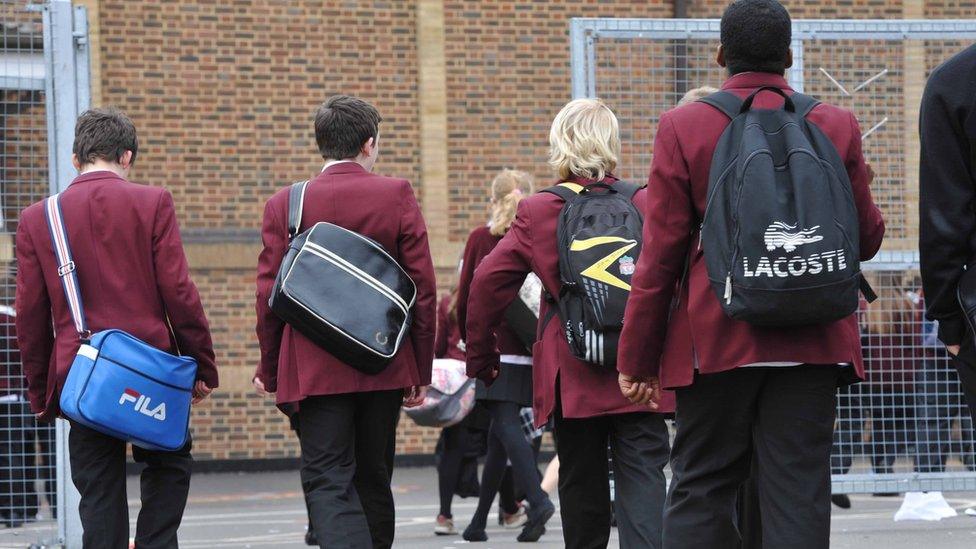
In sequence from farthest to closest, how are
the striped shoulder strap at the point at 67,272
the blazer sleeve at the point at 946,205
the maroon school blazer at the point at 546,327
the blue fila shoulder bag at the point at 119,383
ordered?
the striped shoulder strap at the point at 67,272, the blue fila shoulder bag at the point at 119,383, the maroon school blazer at the point at 546,327, the blazer sleeve at the point at 946,205

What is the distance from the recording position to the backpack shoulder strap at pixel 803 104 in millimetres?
3877

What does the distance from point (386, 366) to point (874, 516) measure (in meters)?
4.66

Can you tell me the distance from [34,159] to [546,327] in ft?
11.3

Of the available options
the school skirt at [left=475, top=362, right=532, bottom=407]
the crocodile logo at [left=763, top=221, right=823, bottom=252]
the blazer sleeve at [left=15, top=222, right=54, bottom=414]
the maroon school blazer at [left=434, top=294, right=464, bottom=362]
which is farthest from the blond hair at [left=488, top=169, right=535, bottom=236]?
the crocodile logo at [left=763, top=221, right=823, bottom=252]

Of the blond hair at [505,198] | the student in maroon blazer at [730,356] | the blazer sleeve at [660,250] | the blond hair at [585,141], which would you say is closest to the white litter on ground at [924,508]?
the blond hair at [505,198]

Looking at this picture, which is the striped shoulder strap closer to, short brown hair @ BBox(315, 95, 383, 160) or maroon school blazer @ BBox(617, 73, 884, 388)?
short brown hair @ BBox(315, 95, 383, 160)

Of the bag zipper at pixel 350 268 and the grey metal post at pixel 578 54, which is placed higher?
the grey metal post at pixel 578 54

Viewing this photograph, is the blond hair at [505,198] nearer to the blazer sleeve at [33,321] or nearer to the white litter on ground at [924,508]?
the blazer sleeve at [33,321]

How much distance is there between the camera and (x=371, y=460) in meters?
5.45

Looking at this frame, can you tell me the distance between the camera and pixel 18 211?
745 centimetres

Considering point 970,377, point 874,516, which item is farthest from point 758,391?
point 874,516

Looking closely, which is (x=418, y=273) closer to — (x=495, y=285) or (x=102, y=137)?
(x=495, y=285)

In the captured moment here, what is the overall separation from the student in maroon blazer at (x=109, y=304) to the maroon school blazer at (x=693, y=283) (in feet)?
7.02

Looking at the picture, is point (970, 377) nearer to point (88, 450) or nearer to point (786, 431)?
point (786, 431)
